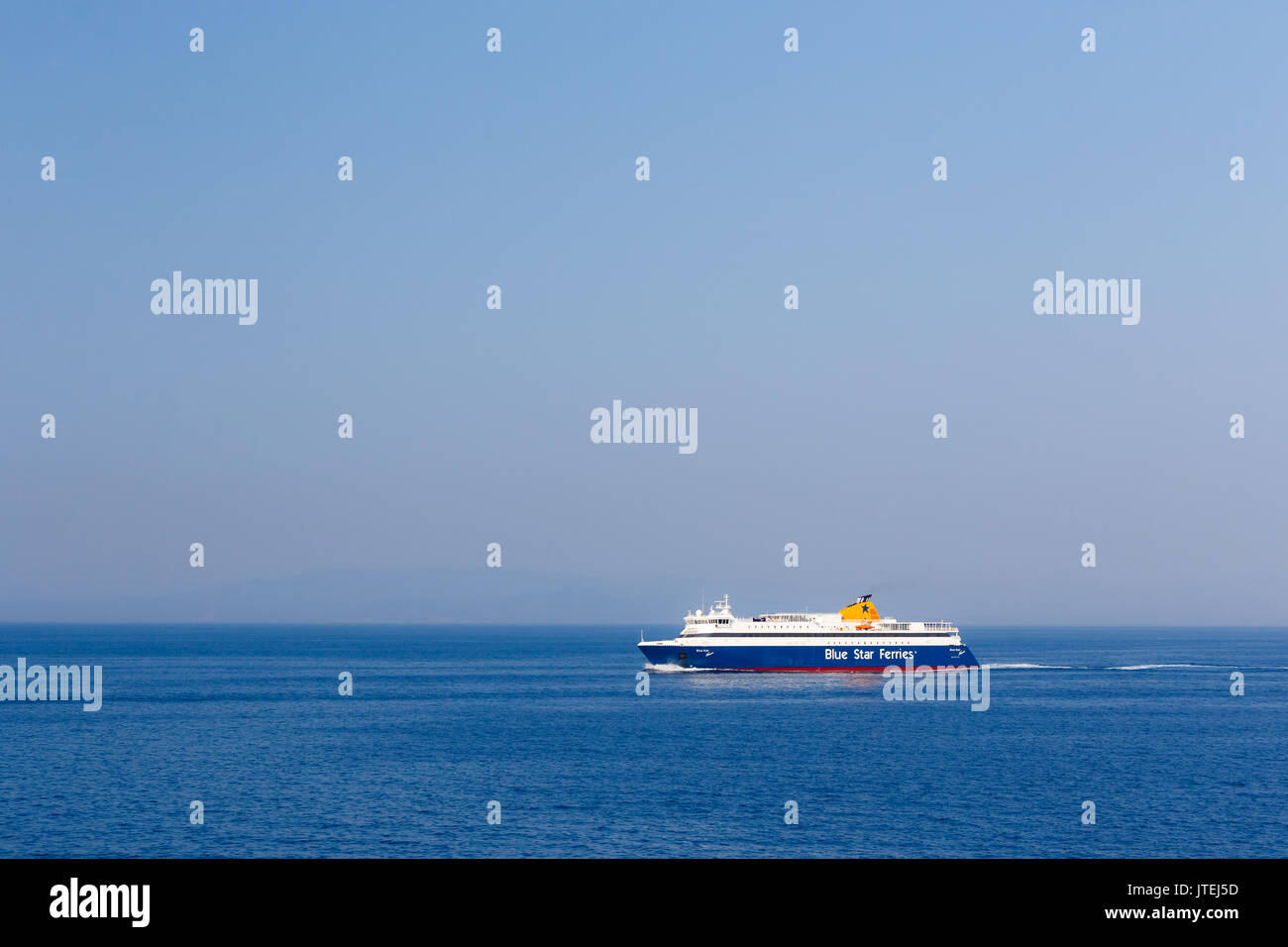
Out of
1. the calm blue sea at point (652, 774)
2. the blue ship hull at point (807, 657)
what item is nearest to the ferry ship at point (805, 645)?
the blue ship hull at point (807, 657)

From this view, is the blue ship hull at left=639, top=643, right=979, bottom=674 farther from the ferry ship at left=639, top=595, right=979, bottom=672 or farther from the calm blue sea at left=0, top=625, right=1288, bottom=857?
the calm blue sea at left=0, top=625, right=1288, bottom=857

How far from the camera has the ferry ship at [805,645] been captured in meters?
122

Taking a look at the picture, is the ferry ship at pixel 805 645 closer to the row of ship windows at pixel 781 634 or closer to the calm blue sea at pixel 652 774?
the row of ship windows at pixel 781 634

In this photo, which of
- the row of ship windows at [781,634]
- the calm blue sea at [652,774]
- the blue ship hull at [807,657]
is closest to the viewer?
the calm blue sea at [652,774]

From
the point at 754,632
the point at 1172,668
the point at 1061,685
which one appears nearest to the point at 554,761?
the point at 754,632

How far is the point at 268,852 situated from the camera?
4244cm

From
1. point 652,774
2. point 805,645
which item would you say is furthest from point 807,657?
point 652,774

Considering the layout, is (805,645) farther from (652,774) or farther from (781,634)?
(652,774)

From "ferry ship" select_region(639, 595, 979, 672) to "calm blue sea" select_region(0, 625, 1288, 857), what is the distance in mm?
11503

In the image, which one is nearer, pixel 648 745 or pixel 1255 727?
pixel 648 745

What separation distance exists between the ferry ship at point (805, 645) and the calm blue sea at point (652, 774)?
37.7ft
